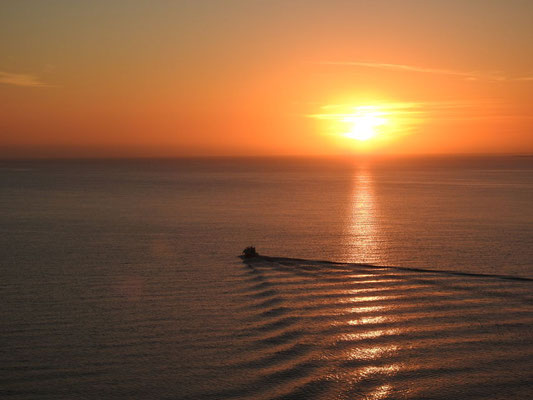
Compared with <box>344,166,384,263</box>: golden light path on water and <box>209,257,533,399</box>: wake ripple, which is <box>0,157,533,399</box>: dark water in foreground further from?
<box>344,166,384,263</box>: golden light path on water

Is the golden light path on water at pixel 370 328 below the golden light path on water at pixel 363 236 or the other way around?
below

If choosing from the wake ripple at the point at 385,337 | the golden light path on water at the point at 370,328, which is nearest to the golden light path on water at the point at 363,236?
the golden light path on water at the point at 370,328

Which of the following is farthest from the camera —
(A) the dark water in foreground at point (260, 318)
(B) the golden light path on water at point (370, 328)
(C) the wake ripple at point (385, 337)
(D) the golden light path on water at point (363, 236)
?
(D) the golden light path on water at point (363, 236)

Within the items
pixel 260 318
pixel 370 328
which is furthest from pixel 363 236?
pixel 370 328

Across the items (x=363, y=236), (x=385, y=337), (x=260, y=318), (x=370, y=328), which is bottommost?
(x=385, y=337)

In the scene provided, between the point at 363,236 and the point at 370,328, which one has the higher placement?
the point at 363,236

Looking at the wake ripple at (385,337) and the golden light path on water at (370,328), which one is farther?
the golden light path on water at (370,328)

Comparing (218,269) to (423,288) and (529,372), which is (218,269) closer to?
(423,288)

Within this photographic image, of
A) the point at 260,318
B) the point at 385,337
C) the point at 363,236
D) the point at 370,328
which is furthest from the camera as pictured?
the point at 363,236

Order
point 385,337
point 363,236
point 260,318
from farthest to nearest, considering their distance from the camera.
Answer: point 363,236 < point 260,318 < point 385,337

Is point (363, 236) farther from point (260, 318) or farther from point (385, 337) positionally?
point (385, 337)

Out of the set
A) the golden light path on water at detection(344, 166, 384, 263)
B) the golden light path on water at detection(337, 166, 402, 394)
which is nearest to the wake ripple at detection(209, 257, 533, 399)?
the golden light path on water at detection(337, 166, 402, 394)

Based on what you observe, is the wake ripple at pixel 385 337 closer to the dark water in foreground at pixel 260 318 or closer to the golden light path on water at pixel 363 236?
the dark water in foreground at pixel 260 318

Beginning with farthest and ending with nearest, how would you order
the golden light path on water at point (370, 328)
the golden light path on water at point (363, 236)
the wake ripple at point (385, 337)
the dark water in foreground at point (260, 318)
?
the golden light path on water at point (363, 236) < the golden light path on water at point (370, 328) < the dark water in foreground at point (260, 318) < the wake ripple at point (385, 337)
